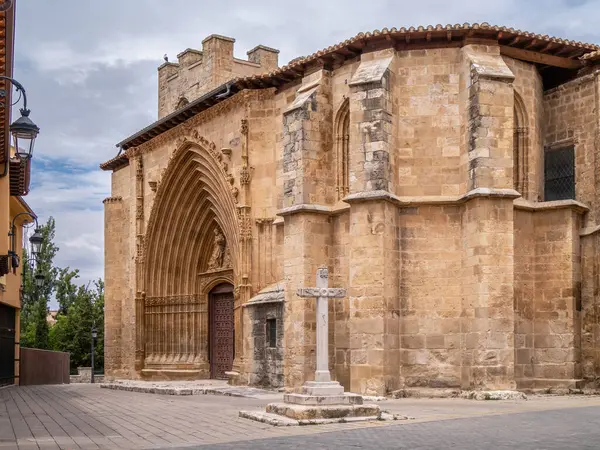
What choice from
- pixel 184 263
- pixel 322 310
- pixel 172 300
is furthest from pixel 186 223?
pixel 322 310

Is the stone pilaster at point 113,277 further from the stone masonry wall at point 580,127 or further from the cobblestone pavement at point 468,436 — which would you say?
the cobblestone pavement at point 468,436

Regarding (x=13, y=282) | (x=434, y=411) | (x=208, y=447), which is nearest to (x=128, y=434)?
(x=208, y=447)

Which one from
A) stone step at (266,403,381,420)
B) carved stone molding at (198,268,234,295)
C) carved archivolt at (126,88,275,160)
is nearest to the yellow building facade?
carved archivolt at (126,88,275,160)

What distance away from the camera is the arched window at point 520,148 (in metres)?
19.1

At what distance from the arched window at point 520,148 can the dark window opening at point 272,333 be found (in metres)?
6.12

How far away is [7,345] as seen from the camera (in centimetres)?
2555

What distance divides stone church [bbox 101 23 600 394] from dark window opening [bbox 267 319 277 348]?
0.14ft

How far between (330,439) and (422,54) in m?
10.7

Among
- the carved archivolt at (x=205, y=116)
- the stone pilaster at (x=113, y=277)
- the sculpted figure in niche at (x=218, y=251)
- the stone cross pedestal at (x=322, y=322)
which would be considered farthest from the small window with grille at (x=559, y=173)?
the stone pilaster at (x=113, y=277)

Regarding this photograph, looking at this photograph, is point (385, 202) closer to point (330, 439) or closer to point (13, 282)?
point (330, 439)

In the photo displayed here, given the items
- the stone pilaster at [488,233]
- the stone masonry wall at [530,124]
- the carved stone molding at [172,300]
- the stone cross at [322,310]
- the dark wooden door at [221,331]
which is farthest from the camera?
the carved stone molding at [172,300]

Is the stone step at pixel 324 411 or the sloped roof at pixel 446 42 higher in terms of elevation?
the sloped roof at pixel 446 42

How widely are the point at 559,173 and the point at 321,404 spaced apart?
9.54m

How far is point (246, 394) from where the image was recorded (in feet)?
62.5
